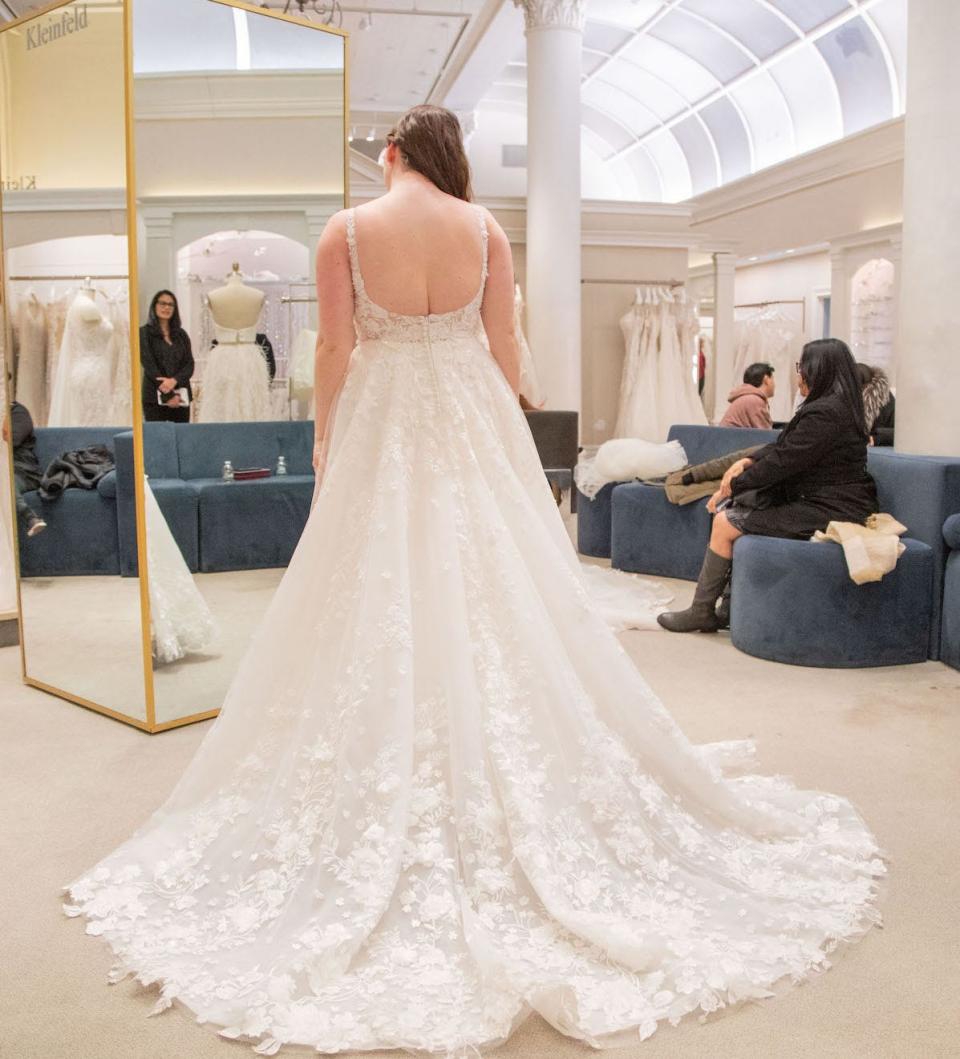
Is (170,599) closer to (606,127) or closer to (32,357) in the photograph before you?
(32,357)

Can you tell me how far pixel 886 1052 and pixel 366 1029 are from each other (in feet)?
3.07

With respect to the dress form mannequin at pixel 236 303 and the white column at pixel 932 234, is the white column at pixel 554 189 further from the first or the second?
the dress form mannequin at pixel 236 303

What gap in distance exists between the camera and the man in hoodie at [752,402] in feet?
24.4

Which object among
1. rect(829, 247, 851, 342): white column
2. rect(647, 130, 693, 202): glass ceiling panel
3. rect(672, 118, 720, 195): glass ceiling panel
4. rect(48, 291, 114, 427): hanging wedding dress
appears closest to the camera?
rect(48, 291, 114, 427): hanging wedding dress

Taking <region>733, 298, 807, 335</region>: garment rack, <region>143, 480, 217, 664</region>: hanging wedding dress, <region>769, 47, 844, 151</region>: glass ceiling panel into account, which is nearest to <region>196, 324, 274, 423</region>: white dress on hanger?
<region>143, 480, 217, 664</region>: hanging wedding dress

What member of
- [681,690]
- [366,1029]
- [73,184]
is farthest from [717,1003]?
[73,184]

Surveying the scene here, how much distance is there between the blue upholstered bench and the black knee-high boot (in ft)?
1.43

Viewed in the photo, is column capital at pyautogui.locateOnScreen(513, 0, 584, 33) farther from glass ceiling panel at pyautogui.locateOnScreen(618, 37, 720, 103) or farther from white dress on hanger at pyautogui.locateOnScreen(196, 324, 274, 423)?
white dress on hanger at pyautogui.locateOnScreen(196, 324, 274, 423)

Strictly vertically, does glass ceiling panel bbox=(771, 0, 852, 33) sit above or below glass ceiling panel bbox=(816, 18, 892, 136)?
above

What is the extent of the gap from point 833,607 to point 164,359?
2.85 metres

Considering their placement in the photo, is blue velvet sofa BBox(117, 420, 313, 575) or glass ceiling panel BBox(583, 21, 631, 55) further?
glass ceiling panel BBox(583, 21, 631, 55)

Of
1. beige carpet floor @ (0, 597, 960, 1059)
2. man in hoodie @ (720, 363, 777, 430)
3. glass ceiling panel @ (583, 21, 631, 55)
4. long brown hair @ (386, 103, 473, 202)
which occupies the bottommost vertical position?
beige carpet floor @ (0, 597, 960, 1059)

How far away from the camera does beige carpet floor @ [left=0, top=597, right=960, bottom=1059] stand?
2074 mm

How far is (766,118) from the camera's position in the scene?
13.9 metres
